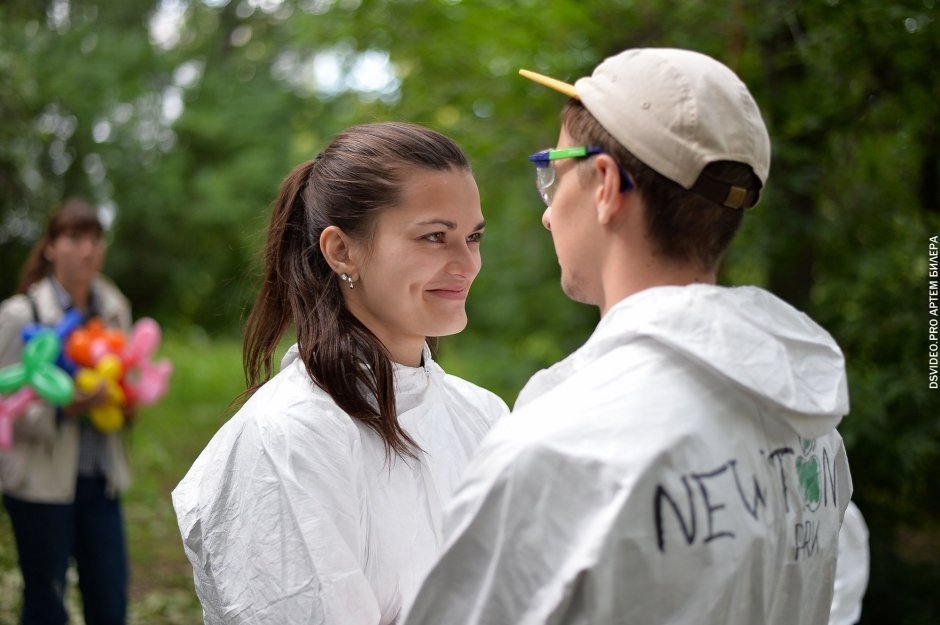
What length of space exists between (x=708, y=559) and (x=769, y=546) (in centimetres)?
12

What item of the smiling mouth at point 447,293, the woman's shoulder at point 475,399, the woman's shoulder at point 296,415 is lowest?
the woman's shoulder at point 475,399

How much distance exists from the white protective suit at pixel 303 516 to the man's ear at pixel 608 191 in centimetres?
66

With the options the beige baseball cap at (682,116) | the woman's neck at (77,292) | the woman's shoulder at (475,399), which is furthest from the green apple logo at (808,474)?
the woman's neck at (77,292)

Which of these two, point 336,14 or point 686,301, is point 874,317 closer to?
point 336,14

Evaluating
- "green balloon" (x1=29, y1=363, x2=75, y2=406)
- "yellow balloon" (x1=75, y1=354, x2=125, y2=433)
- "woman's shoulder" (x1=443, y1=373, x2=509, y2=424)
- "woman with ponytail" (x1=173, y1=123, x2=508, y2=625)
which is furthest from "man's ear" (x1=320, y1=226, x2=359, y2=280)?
"yellow balloon" (x1=75, y1=354, x2=125, y2=433)

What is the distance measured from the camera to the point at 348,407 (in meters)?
1.90

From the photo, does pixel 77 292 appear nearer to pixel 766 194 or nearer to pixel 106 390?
pixel 106 390

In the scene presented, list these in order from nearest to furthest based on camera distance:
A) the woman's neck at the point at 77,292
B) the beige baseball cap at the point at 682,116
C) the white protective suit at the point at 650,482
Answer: the white protective suit at the point at 650,482, the beige baseball cap at the point at 682,116, the woman's neck at the point at 77,292

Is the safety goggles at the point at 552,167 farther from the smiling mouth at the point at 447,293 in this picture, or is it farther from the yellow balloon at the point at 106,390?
the yellow balloon at the point at 106,390

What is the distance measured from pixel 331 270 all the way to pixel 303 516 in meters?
0.55

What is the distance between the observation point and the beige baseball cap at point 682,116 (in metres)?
1.44

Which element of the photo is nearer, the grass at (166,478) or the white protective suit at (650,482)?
the white protective suit at (650,482)

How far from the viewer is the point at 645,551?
1.33 meters

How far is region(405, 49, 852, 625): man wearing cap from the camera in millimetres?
1332
